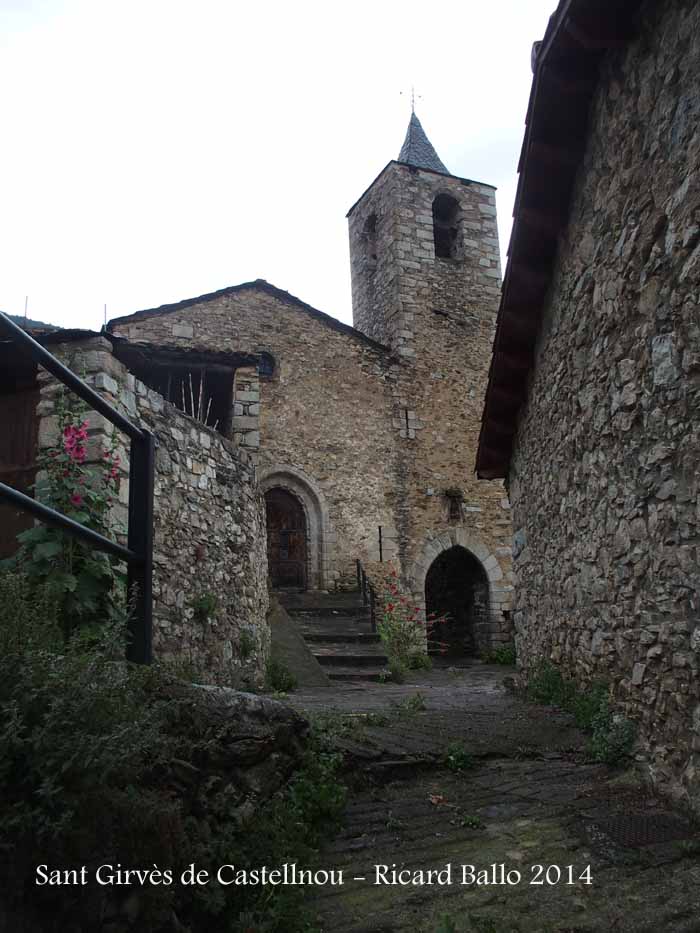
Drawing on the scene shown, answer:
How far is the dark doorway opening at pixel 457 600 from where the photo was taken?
1553cm

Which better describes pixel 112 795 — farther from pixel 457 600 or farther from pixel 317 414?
pixel 457 600

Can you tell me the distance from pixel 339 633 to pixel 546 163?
8150 millimetres

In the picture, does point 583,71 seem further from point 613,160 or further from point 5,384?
point 5,384

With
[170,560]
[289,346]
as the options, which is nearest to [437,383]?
[289,346]

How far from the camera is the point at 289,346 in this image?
14.8m

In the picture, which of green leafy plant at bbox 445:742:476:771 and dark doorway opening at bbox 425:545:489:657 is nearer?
green leafy plant at bbox 445:742:476:771

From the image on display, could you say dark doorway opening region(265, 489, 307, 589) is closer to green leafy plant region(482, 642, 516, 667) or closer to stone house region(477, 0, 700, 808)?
green leafy plant region(482, 642, 516, 667)

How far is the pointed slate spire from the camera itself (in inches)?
721

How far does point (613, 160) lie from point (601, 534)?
2168mm

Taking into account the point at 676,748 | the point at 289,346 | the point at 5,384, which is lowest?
the point at 676,748

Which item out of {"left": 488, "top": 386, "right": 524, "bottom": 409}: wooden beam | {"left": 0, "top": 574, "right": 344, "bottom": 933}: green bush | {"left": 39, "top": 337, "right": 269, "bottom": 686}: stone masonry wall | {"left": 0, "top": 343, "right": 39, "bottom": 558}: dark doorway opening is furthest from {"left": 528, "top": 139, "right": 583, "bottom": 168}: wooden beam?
{"left": 0, "top": 574, "right": 344, "bottom": 933}: green bush

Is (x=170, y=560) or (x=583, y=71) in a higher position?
(x=583, y=71)

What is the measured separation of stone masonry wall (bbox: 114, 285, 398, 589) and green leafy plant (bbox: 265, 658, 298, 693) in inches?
235

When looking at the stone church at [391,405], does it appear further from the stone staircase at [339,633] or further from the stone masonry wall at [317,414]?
the stone staircase at [339,633]
